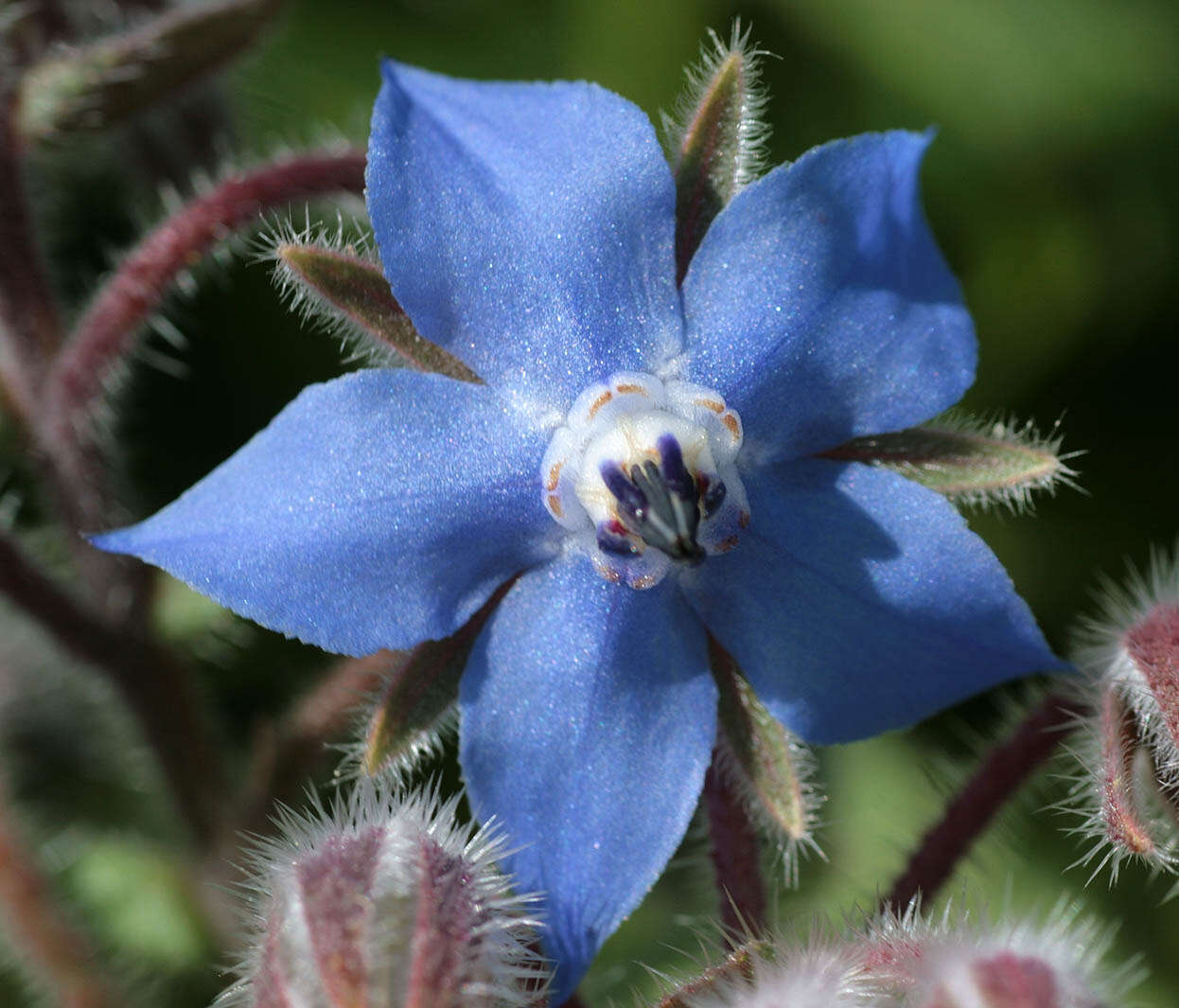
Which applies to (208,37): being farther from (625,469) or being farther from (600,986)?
(600,986)

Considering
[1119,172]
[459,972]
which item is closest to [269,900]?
[459,972]

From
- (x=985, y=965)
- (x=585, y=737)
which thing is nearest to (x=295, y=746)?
(x=585, y=737)

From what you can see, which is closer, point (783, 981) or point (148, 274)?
point (783, 981)

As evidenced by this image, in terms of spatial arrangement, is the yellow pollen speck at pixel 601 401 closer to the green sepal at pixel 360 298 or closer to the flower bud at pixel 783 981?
the green sepal at pixel 360 298

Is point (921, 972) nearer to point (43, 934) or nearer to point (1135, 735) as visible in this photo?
point (1135, 735)

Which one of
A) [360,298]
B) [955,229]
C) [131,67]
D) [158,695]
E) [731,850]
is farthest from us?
[955,229]

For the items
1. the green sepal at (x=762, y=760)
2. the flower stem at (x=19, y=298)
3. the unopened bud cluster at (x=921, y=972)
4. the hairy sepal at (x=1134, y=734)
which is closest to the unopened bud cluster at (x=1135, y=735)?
the hairy sepal at (x=1134, y=734)

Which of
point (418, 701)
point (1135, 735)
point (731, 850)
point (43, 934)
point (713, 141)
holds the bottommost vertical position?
point (43, 934)
